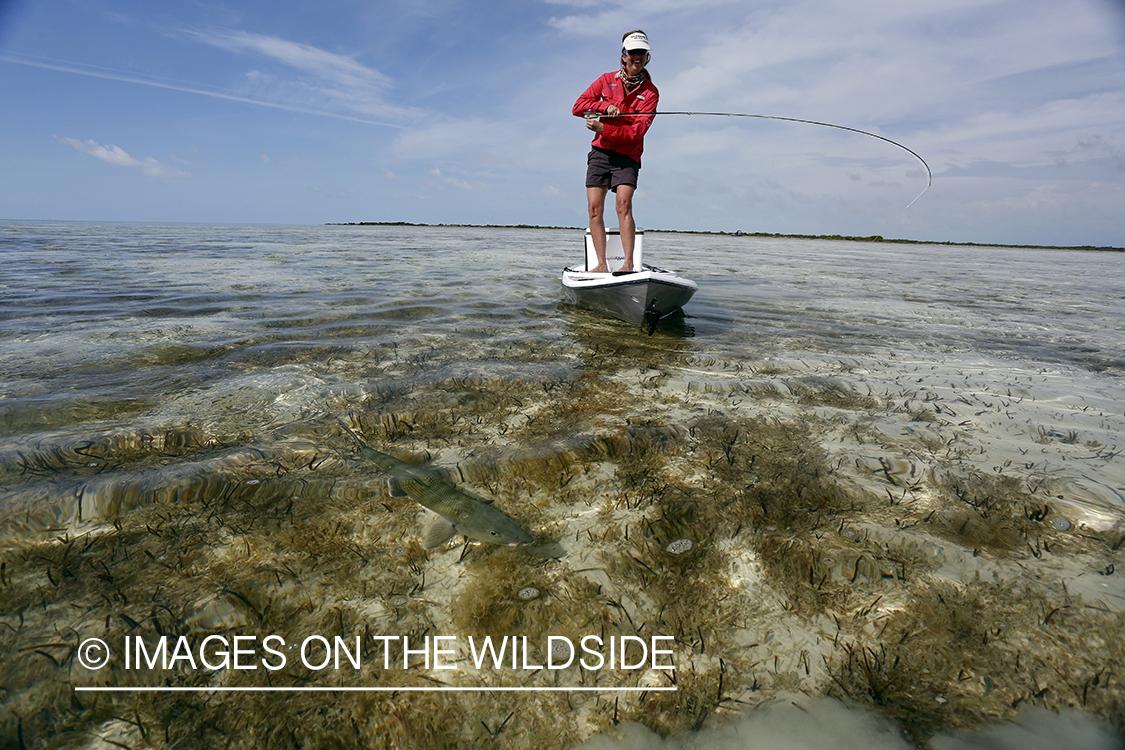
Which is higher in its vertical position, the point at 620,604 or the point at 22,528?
the point at 22,528

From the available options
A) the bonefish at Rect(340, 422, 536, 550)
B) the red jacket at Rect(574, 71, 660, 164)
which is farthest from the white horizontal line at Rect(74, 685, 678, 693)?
the red jacket at Rect(574, 71, 660, 164)

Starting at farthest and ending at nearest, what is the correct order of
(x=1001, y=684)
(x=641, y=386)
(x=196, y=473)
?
(x=641, y=386) → (x=196, y=473) → (x=1001, y=684)

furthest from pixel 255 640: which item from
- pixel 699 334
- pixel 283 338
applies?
pixel 699 334

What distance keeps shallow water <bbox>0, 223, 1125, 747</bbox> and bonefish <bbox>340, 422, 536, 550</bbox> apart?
0.30 feet

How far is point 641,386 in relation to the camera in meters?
4.24

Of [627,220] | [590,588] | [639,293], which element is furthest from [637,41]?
[590,588]

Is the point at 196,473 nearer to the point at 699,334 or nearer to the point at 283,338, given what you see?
the point at 283,338

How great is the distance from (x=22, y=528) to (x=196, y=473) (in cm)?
63

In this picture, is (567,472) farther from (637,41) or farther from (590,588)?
(637,41)

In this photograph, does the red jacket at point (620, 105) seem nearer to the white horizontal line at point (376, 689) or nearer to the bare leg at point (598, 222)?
the bare leg at point (598, 222)

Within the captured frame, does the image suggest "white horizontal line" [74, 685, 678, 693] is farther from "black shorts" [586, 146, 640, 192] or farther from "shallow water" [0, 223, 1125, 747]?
"black shorts" [586, 146, 640, 192]

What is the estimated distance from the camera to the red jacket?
6.86 metres

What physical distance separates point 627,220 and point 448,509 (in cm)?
617

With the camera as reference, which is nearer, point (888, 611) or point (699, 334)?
point (888, 611)
